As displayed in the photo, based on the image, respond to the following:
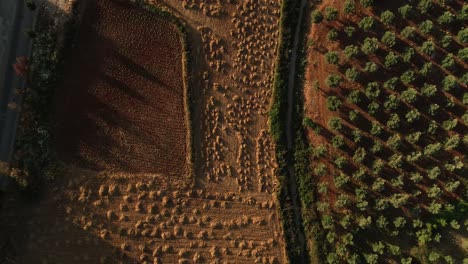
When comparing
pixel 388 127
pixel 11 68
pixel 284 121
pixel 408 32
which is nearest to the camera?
pixel 11 68

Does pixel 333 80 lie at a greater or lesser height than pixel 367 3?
lesser

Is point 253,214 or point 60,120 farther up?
point 60,120

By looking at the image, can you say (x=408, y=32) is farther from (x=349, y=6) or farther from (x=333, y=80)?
(x=333, y=80)

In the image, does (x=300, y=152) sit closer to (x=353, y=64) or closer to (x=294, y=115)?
(x=294, y=115)

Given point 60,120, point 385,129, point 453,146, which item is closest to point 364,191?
point 385,129

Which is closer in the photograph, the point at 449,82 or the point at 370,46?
the point at 370,46

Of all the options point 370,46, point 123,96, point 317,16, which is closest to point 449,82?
point 370,46

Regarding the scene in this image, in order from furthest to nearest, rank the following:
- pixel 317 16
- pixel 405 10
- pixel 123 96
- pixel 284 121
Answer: pixel 284 121
pixel 317 16
pixel 405 10
pixel 123 96
